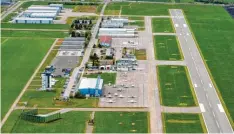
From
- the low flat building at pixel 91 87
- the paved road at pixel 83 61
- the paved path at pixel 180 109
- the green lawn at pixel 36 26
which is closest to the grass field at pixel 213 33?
the paved path at pixel 180 109

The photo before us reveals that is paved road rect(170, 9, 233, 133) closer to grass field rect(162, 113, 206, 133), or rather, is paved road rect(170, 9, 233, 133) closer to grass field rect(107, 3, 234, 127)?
grass field rect(162, 113, 206, 133)

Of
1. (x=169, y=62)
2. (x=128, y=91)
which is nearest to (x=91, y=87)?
(x=128, y=91)

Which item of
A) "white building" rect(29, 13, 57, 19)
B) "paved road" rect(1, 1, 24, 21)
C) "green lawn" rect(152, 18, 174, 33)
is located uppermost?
"paved road" rect(1, 1, 24, 21)

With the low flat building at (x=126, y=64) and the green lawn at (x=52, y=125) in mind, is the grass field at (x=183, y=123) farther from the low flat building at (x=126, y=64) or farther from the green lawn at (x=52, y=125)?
the low flat building at (x=126, y=64)

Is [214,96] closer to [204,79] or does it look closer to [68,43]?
[204,79]

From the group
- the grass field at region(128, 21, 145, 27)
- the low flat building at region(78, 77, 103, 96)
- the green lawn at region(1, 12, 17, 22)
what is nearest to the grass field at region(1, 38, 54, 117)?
the low flat building at region(78, 77, 103, 96)

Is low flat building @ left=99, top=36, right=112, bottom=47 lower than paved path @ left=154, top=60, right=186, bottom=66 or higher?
higher

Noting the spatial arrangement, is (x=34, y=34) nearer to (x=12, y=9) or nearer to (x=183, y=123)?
(x=12, y=9)
